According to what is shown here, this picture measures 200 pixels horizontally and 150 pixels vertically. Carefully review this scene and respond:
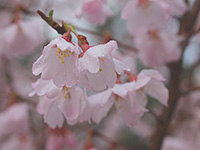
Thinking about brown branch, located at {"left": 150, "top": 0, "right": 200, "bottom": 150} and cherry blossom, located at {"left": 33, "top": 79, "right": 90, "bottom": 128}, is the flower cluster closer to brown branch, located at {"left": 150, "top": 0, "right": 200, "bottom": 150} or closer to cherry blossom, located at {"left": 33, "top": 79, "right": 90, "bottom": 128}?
cherry blossom, located at {"left": 33, "top": 79, "right": 90, "bottom": 128}

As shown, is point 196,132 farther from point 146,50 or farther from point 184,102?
point 146,50

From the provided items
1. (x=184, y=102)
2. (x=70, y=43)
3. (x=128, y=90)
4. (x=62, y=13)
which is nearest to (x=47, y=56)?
(x=70, y=43)

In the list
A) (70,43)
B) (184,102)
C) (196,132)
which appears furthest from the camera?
(184,102)

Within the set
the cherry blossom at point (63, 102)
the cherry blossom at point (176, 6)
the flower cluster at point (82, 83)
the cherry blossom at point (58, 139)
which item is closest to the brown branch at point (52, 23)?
the flower cluster at point (82, 83)

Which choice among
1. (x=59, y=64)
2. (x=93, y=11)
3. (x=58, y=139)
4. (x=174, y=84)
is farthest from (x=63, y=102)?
(x=58, y=139)

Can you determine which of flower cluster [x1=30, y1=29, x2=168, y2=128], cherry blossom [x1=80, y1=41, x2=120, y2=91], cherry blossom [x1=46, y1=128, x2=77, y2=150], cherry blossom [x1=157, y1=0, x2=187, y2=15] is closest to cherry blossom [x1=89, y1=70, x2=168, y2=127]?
flower cluster [x1=30, y1=29, x2=168, y2=128]

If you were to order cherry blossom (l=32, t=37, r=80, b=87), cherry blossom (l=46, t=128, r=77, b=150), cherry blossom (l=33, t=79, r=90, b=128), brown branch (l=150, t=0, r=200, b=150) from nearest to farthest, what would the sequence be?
cherry blossom (l=32, t=37, r=80, b=87), cherry blossom (l=33, t=79, r=90, b=128), brown branch (l=150, t=0, r=200, b=150), cherry blossom (l=46, t=128, r=77, b=150)
